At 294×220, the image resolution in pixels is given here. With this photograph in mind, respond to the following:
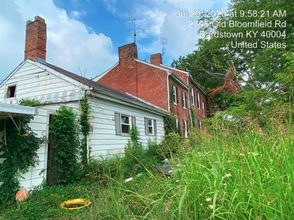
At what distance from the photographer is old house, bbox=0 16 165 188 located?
7.30 m

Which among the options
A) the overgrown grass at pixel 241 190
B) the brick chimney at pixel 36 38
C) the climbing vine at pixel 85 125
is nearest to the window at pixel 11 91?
the brick chimney at pixel 36 38

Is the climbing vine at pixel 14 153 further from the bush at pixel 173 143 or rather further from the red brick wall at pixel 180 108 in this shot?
the red brick wall at pixel 180 108

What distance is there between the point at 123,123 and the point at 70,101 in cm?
302

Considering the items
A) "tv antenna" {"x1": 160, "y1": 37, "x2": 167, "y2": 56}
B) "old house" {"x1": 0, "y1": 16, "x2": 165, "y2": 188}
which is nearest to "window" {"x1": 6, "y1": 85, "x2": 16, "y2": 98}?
"old house" {"x1": 0, "y1": 16, "x2": 165, "y2": 188}

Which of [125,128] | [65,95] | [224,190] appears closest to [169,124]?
[125,128]

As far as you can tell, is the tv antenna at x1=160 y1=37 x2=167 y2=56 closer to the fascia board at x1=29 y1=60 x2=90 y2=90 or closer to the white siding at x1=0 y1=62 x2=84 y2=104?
the fascia board at x1=29 y1=60 x2=90 y2=90

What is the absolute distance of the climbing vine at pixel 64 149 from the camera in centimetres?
566

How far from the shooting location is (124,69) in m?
16.5

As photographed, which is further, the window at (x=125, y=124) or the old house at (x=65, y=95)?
the window at (x=125, y=124)

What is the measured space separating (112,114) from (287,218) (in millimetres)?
7709

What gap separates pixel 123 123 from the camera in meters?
9.50

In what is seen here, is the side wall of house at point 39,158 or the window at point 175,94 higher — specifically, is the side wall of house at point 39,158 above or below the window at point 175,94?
below
